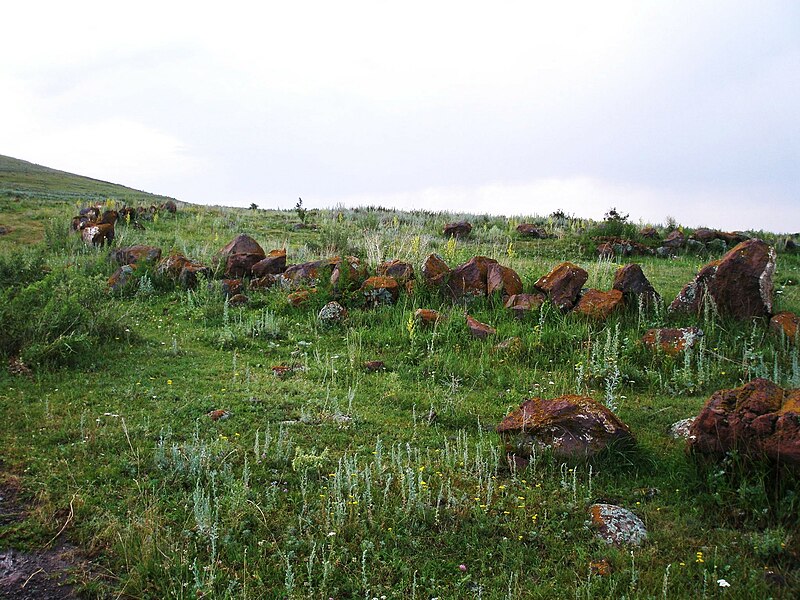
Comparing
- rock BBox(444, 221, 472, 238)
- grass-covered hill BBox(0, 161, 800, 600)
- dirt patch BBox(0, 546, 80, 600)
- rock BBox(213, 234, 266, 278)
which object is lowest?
dirt patch BBox(0, 546, 80, 600)

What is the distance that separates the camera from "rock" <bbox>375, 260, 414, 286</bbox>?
32.2 feet

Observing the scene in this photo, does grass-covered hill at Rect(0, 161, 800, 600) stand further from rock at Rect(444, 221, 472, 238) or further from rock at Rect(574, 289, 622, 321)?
rock at Rect(444, 221, 472, 238)

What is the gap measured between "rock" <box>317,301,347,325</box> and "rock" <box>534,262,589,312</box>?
304cm

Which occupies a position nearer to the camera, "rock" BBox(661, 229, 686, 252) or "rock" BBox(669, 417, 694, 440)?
"rock" BBox(669, 417, 694, 440)

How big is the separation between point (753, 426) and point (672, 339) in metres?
3.17

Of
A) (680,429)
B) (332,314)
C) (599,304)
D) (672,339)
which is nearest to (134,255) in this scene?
(332,314)

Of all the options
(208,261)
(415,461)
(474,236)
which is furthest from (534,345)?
(474,236)

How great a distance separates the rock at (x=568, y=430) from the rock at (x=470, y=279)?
4364mm

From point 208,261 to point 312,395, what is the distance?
23.1 feet

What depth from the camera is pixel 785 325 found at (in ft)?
23.7

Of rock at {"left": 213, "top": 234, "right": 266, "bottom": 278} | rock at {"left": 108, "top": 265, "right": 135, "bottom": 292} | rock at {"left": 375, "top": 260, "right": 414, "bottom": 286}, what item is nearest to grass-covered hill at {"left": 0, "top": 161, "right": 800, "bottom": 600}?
rock at {"left": 375, "top": 260, "right": 414, "bottom": 286}

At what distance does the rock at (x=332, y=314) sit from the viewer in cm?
882

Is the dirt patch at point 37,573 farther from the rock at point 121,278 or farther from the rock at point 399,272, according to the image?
the rock at point 121,278

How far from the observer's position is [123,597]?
318 centimetres
